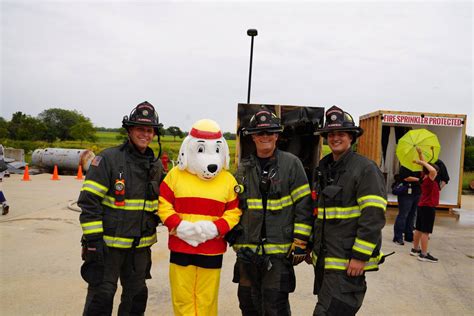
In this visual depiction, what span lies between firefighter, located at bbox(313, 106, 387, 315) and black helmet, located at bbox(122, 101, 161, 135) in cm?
146

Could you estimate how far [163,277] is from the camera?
4949 millimetres

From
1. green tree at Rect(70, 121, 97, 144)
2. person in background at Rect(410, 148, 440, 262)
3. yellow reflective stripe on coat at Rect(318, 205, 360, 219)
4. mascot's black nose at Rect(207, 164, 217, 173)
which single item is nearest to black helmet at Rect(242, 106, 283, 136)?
mascot's black nose at Rect(207, 164, 217, 173)

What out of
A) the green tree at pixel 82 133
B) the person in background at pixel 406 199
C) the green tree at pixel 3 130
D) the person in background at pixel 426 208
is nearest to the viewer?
the person in background at pixel 426 208

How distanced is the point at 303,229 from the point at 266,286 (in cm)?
57

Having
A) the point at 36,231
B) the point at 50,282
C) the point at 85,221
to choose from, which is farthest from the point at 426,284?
the point at 36,231

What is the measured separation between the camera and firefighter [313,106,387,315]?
2.76 m

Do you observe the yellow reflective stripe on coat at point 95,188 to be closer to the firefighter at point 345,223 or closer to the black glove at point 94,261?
the black glove at point 94,261

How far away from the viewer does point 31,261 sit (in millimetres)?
5352

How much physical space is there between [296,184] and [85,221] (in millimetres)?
1715

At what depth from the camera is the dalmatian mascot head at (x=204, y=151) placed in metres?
3.17

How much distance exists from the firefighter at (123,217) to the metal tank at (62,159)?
15151 millimetres

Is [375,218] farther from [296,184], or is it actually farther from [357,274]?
[296,184]

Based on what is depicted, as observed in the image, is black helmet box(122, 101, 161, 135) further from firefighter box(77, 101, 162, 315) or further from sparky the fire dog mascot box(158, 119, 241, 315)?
sparky the fire dog mascot box(158, 119, 241, 315)

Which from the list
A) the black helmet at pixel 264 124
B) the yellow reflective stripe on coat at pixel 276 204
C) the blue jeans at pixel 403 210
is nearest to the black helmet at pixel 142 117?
the black helmet at pixel 264 124
